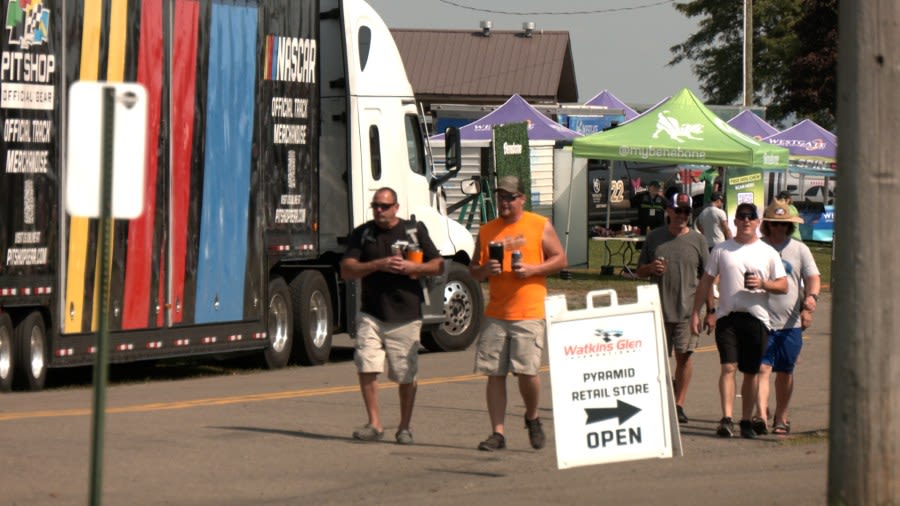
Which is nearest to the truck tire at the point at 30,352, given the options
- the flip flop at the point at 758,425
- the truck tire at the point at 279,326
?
the truck tire at the point at 279,326

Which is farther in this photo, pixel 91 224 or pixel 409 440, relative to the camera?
pixel 91 224

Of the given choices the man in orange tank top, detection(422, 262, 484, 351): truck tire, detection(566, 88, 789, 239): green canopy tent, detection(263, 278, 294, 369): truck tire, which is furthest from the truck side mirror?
detection(566, 88, 789, 239): green canopy tent

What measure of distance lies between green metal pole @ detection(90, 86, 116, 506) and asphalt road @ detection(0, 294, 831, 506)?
298cm

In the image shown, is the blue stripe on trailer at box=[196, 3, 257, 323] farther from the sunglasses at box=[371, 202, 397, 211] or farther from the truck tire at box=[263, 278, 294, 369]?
the sunglasses at box=[371, 202, 397, 211]

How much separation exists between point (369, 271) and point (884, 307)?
506 cm

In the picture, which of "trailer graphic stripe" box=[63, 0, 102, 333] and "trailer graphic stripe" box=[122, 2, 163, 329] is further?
"trailer graphic stripe" box=[122, 2, 163, 329]

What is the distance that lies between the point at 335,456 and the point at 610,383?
6.80 feet

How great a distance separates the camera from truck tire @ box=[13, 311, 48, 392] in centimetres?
1583

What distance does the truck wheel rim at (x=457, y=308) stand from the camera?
69.4 ft

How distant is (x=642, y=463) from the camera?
1210cm

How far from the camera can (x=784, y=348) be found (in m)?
13.6

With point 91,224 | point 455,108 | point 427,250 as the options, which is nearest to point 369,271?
point 427,250

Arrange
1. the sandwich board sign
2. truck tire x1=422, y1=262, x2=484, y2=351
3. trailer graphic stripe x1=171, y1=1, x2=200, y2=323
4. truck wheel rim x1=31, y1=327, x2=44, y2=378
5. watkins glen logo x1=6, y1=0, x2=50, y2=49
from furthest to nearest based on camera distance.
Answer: truck tire x1=422, y1=262, x2=484, y2=351 → trailer graphic stripe x1=171, y1=1, x2=200, y2=323 → truck wheel rim x1=31, y1=327, x2=44, y2=378 → watkins glen logo x1=6, y1=0, x2=50, y2=49 → the sandwich board sign

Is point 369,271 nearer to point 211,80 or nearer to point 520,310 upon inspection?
point 520,310
